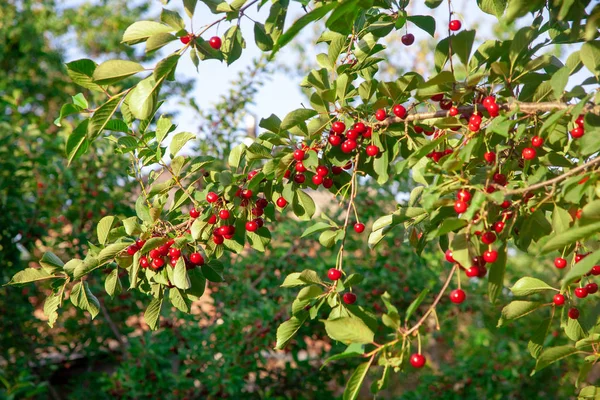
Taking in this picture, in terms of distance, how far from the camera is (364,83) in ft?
5.87

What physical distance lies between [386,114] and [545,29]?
1.69ft

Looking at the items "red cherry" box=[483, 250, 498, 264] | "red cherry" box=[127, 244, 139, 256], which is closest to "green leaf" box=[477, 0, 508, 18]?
"red cherry" box=[483, 250, 498, 264]

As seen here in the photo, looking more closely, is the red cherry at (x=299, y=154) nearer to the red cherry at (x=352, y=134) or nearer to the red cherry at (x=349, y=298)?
the red cherry at (x=352, y=134)

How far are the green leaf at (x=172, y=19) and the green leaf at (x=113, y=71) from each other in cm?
13

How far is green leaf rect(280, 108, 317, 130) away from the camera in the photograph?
170 centimetres

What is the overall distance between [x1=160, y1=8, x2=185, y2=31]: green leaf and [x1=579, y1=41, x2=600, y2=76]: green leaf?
0.97 m

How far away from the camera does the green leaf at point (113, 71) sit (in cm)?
150

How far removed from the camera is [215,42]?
5.48 ft

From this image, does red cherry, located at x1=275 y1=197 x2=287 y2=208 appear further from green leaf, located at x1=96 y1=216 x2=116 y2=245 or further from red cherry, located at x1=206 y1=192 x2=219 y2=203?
green leaf, located at x1=96 y1=216 x2=116 y2=245

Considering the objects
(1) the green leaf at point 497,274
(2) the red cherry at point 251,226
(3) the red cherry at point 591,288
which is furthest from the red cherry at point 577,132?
(2) the red cherry at point 251,226

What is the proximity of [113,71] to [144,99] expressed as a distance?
0.11 m

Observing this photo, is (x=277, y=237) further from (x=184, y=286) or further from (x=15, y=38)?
(x=15, y=38)

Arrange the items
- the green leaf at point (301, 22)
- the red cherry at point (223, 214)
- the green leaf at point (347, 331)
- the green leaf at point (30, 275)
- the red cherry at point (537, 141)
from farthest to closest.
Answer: the green leaf at point (30, 275)
the red cherry at point (223, 214)
the red cherry at point (537, 141)
the green leaf at point (347, 331)
the green leaf at point (301, 22)

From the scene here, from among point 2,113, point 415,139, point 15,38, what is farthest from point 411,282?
point 15,38
